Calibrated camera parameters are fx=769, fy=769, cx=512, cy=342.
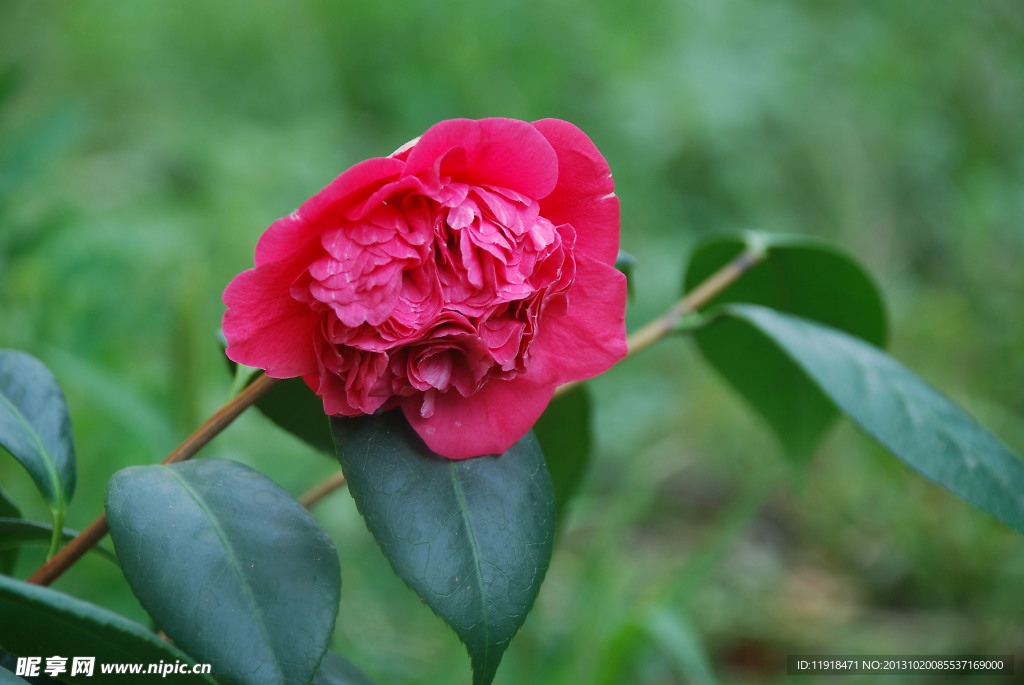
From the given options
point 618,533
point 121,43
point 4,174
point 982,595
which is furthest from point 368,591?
point 121,43

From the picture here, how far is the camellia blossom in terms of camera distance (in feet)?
1.26

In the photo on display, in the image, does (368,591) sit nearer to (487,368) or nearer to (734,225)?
(487,368)

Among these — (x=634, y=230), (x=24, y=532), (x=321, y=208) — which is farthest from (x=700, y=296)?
(x=634, y=230)

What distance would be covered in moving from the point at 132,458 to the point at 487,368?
984mm

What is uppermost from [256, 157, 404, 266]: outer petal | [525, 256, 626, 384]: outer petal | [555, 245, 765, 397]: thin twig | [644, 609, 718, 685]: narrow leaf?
[256, 157, 404, 266]: outer petal

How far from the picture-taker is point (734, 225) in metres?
2.55

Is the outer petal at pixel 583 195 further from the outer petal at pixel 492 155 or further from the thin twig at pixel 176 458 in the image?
the thin twig at pixel 176 458

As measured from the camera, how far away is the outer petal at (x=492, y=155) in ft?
1.26

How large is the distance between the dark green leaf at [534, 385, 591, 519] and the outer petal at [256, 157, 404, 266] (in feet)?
1.11

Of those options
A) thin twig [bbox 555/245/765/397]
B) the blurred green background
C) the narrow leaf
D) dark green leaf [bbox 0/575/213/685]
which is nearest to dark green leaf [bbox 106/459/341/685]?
dark green leaf [bbox 0/575/213/685]

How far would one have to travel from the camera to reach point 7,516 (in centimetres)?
52

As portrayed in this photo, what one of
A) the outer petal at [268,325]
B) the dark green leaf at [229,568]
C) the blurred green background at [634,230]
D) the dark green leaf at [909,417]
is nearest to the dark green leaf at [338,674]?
the dark green leaf at [229,568]

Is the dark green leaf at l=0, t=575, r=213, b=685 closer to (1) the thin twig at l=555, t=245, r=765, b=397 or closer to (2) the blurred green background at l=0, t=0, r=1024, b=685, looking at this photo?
(1) the thin twig at l=555, t=245, r=765, b=397

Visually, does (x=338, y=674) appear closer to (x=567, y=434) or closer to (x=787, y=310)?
(x=567, y=434)
